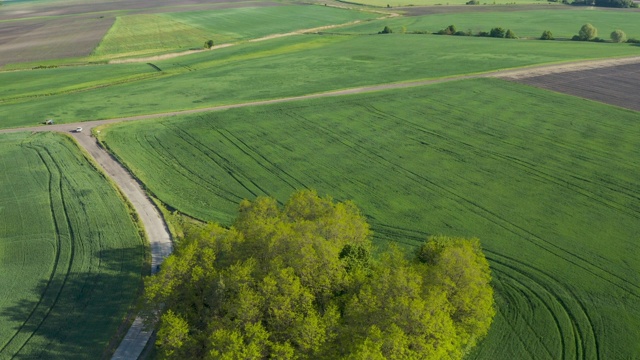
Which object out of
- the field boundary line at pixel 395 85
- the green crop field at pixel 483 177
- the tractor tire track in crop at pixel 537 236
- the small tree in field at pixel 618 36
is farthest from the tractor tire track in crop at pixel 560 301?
the small tree in field at pixel 618 36

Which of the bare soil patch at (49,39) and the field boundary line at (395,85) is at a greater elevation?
the bare soil patch at (49,39)

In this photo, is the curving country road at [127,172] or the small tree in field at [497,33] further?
the small tree in field at [497,33]

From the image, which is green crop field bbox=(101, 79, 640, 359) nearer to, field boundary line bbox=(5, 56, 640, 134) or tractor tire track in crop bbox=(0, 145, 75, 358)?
field boundary line bbox=(5, 56, 640, 134)

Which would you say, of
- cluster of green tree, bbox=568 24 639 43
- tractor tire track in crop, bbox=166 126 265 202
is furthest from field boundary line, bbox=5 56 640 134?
cluster of green tree, bbox=568 24 639 43

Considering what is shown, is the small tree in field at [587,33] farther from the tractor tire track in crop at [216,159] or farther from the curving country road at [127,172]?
the tractor tire track in crop at [216,159]

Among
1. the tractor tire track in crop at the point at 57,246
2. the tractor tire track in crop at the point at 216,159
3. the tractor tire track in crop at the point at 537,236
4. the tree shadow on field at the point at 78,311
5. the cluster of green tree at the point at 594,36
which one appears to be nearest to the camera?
the tree shadow on field at the point at 78,311

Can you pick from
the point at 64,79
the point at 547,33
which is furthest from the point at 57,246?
the point at 547,33

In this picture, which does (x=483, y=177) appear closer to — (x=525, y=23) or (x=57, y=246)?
(x=57, y=246)

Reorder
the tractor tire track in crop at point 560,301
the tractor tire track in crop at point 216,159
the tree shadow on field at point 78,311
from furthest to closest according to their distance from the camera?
the tractor tire track in crop at point 216,159 < the tree shadow on field at point 78,311 < the tractor tire track in crop at point 560,301
